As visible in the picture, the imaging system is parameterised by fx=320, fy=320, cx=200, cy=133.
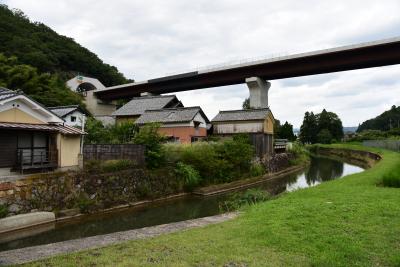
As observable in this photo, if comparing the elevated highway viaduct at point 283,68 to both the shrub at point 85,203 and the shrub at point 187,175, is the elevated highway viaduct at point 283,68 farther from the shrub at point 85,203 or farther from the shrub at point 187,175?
the shrub at point 85,203

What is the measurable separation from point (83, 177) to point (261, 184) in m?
15.0

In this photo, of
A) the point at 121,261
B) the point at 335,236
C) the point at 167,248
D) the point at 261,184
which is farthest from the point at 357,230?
the point at 261,184

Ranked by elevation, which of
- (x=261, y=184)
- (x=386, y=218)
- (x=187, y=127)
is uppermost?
(x=187, y=127)

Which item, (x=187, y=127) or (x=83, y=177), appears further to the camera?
(x=187, y=127)

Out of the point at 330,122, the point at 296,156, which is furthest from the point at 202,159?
the point at 330,122

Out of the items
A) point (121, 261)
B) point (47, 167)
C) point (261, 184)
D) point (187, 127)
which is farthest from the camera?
point (187, 127)

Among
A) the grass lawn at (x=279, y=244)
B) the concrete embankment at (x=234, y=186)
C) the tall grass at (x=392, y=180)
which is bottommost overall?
the concrete embankment at (x=234, y=186)

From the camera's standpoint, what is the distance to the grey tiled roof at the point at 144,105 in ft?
119

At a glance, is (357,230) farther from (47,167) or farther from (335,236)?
(47,167)

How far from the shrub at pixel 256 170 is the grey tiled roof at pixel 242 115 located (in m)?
4.86

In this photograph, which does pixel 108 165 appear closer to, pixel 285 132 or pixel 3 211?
pixel 3 211

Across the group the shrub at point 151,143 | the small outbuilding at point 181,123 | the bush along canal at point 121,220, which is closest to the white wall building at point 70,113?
the small outbuilding at point 181,123

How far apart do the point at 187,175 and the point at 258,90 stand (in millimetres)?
21878

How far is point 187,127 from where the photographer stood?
28516 millimetres
